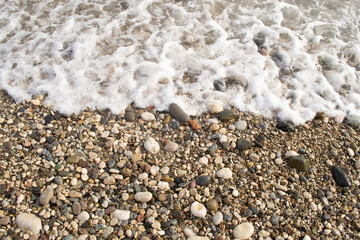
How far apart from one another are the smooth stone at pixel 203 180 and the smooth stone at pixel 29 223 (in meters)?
1.44

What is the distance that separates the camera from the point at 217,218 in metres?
2.71

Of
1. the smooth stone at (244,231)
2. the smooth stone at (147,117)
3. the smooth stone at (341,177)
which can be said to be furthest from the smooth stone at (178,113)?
the smooth stone at (341,177)

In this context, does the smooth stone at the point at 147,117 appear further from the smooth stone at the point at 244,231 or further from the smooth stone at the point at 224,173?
the smooth stone at the point at 244,231

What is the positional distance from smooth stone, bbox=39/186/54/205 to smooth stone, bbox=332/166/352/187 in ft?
9.17

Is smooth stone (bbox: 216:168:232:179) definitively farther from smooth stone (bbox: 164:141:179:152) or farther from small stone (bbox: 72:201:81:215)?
small stone (bbox: 72:201:81:215)

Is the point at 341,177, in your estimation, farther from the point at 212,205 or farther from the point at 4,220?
the point at 4,220

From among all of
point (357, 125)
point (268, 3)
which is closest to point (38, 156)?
point (357, 125)

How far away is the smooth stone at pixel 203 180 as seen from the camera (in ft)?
9.58

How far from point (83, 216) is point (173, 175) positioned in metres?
0.90

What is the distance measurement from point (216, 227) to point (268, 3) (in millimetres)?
4116

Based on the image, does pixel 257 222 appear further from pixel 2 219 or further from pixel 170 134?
pixel 2 219

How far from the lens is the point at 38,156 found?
9.83ft

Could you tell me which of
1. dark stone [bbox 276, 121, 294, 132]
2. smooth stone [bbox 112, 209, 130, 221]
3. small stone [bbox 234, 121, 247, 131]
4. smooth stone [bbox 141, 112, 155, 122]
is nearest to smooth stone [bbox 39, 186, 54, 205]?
smooth stone [bbox 112, 209, 130, 221]

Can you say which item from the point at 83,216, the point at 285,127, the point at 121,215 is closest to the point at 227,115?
the point at 285,127
